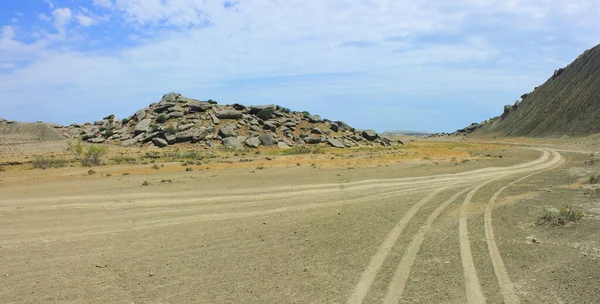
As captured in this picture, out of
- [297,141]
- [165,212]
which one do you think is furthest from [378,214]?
[297,141]

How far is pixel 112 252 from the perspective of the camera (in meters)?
8.02

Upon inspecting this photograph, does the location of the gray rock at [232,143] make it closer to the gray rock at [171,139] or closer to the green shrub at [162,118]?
the gray rock at [171,139]

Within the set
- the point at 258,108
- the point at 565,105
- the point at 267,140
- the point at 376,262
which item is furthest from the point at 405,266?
the point at 565,105

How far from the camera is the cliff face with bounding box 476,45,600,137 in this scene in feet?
214

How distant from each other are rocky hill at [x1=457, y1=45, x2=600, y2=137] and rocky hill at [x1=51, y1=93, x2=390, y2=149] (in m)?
32.3

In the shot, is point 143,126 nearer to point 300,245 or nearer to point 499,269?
point 300,245

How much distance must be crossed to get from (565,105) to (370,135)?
39.0 m

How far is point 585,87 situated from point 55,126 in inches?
3251

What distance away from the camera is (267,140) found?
4575 cm

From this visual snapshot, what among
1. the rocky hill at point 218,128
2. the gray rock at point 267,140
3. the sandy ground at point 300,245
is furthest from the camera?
the gray rock at point 267,140

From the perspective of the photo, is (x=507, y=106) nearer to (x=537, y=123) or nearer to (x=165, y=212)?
(x=537, y=123)

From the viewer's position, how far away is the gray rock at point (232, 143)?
1697 inches

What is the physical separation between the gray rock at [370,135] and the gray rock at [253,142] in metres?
17.9

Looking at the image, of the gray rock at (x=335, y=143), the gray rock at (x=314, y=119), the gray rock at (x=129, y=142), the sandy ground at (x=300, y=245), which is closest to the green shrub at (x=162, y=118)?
the gray rock at (x=129, y=142)
